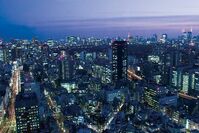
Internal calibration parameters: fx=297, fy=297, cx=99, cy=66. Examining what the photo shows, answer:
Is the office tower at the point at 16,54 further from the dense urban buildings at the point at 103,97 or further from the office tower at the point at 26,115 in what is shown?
the office tower at the point at 26,115

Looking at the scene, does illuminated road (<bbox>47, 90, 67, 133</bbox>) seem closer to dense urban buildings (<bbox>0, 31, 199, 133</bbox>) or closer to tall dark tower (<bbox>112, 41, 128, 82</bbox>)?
dense urban buildings (<bbox>0, 31, 199, 133</bbox>)

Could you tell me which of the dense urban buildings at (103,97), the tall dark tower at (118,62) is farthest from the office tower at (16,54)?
the tall dark tower at (118,62)

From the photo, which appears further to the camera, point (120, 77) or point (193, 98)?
point (120, 77)

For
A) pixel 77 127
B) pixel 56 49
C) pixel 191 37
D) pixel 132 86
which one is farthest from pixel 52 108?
pixel 191 37

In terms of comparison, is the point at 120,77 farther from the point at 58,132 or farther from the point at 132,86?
the point at 58,132

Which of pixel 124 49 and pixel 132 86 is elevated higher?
pixel 124 49

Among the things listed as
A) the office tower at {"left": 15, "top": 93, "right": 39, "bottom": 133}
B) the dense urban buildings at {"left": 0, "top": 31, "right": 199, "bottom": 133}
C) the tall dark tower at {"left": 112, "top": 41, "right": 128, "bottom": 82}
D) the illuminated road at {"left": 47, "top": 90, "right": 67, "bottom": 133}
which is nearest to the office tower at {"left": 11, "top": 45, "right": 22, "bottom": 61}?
the dense urban buildings at {"left": 0, "top": 31, "right": 199, "bottom": 133}
